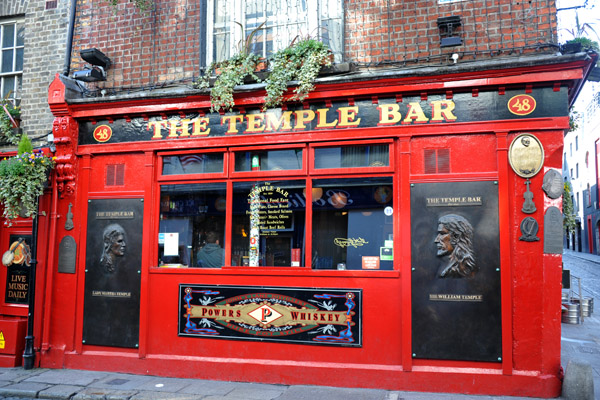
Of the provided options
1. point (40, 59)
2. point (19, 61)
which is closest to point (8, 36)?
point (19, 61)

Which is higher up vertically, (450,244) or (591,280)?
(450,244)

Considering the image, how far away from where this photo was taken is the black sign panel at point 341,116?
6.00m

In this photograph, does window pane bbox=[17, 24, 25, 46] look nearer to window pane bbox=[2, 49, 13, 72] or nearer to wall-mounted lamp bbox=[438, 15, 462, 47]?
window pane bbox=[2, 49, 13, 72]

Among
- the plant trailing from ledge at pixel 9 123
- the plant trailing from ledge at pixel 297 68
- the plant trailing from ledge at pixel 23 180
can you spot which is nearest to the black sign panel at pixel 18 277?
the plant trailing from ledge at pixel 23 180

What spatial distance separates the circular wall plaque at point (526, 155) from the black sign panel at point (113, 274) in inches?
214

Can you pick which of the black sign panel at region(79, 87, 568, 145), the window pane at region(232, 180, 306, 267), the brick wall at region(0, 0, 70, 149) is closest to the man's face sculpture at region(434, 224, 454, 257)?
the black sign panel at region(79, 87, 568, 145)

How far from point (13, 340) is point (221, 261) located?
12.0 feet

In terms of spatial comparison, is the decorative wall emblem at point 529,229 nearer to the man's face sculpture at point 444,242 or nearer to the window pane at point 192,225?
the man's face sculpture at point 444,242

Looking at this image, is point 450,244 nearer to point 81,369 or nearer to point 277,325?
point 277,325

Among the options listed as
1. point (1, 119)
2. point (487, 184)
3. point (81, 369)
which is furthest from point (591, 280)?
point (1, 119)

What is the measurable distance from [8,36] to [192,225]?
5484 mm

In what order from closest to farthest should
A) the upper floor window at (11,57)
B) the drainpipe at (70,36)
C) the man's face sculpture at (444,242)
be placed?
the man's face sculpture at (444,242) < the drainpipe at (70,36) < the upper floor window at (11,57)

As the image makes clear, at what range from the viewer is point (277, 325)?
6633mm

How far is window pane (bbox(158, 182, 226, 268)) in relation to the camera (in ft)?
23.6
